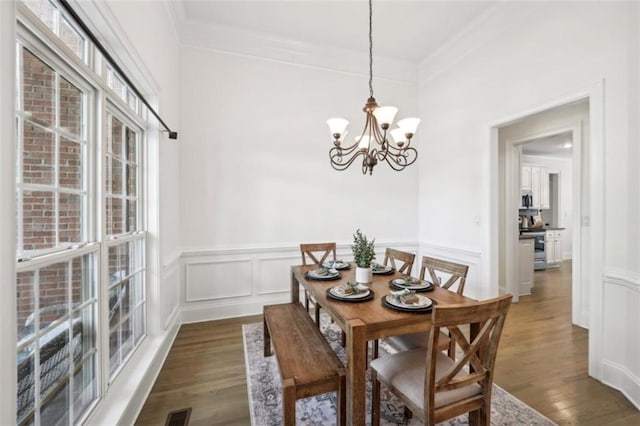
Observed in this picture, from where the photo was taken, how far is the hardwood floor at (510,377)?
5.87 feet

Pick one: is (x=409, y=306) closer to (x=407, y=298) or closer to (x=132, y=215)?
(x=407, y=298)

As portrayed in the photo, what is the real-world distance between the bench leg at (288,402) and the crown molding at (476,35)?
3731 mm

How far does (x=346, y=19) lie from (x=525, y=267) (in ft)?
14.4

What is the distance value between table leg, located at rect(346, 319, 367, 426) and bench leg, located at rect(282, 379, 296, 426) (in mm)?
291

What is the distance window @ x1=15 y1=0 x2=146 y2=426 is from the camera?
1.09m

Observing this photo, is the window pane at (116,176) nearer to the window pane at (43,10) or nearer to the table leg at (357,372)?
the window pane at (43,10)

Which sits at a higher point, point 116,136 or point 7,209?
point 116,136

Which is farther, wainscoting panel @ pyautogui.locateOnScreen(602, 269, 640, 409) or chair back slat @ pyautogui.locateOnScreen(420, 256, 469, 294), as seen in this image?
chair back slat @ pyautogui.locateOnScreen(420, 256, 469, 294)

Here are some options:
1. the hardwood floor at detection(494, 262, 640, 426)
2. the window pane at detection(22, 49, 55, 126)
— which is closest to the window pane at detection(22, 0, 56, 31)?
the window pane at detection(22, 49, 55, 126)

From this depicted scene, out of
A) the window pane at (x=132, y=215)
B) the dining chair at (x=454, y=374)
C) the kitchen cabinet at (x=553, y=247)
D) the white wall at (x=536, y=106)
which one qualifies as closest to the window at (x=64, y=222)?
the window pane at (x=132, y=215)

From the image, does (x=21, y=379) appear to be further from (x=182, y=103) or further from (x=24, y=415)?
(x=182, y=103)

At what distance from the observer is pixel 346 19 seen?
10.2 ft

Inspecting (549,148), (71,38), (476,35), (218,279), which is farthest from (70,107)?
(549,148)

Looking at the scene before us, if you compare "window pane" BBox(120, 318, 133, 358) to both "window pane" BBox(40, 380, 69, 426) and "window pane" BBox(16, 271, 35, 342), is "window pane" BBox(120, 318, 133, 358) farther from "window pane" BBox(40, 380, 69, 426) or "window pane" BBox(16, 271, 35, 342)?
"window pane" BBox(16, 271, 35, 342)
